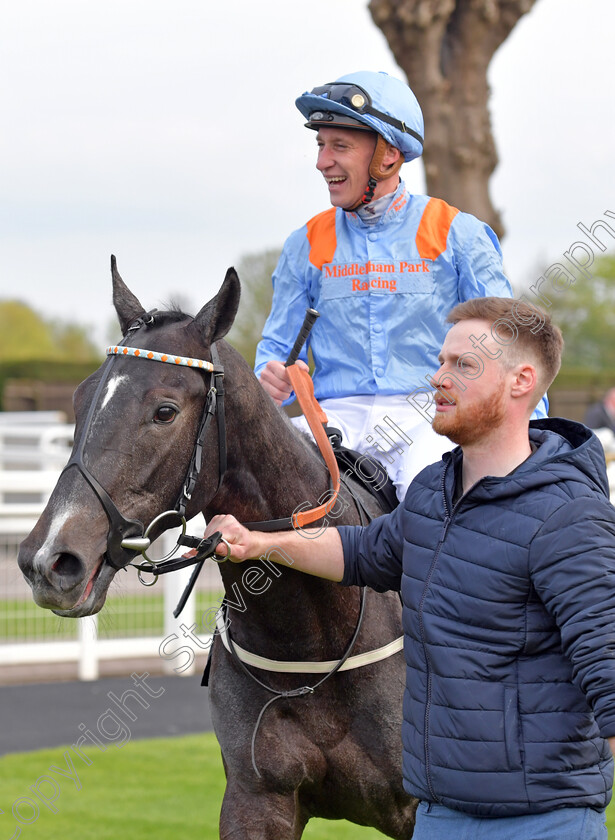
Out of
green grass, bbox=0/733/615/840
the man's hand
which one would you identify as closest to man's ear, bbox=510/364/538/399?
the man's hand

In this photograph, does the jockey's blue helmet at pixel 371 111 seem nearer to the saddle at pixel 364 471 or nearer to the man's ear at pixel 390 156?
the man's ear at pixel 390 156

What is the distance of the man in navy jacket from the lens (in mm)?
2127

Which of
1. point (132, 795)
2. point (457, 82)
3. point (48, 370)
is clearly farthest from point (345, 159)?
point (48, 370)

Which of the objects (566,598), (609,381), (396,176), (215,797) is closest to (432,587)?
(566,598)

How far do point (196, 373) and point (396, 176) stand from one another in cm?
122

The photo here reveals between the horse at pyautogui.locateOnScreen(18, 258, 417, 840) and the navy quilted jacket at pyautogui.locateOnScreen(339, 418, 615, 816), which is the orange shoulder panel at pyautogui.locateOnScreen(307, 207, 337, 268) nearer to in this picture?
the horse at pyautogui.locateOnScreen(18, 258, 417, 840)

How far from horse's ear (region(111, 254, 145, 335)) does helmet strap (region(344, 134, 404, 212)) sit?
2.91ft

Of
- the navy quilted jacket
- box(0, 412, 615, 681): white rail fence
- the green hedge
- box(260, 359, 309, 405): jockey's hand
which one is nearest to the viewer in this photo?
the navy quilted jacket

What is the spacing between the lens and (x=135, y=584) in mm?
8875

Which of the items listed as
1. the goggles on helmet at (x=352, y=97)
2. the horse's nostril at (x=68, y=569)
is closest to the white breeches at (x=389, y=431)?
the goggles on helmet at (x=352, y=97)

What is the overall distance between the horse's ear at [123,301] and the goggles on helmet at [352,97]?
893 millimetres

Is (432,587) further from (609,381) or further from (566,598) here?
(609,381)

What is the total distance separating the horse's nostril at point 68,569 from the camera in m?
2.24

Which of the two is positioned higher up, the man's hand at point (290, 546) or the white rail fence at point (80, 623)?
the man's hand at point (290, 546)
